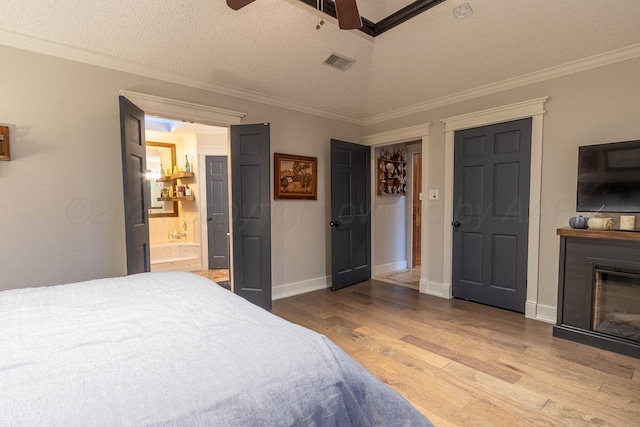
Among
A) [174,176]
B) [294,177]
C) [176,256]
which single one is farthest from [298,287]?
[174,176]

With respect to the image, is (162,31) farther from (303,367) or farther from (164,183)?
(164,183)

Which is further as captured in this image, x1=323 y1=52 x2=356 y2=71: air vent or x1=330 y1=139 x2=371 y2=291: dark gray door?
x1=330 y1=139 x2=371 y2=291: dark gray door

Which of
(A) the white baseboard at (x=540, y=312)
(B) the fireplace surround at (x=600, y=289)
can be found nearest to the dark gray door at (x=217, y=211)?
(A) the white baseboard at (x=540, y=312)

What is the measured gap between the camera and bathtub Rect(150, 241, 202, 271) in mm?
5328

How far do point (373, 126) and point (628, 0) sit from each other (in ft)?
9.20

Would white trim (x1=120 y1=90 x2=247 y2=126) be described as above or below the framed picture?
above

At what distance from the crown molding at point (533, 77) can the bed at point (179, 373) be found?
11.0ft

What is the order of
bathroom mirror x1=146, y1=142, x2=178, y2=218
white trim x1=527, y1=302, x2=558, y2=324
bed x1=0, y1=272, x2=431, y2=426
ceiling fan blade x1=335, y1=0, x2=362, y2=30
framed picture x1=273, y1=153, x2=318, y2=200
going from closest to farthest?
bed x1=0, y1=272, x2=431, y2=426
ceiling fan blade x1=335, y1=0, x2=362, y2=30
white trim x1=527, y1=302, x2=558, y2=324
framed picture x1=273, y1=153, x2=318, y2=200
bathroom mirror x1=146, y1=142, x2=178, y2=218

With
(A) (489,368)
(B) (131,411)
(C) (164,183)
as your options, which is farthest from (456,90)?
(C) (164,183)

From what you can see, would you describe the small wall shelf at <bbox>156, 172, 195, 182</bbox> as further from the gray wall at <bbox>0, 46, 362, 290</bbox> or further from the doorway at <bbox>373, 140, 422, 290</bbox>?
the doorway at <bbox>373, 140, 422, 290</bbox>

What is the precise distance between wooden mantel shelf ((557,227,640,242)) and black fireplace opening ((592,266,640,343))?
0.88ft

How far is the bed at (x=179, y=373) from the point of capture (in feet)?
2.31

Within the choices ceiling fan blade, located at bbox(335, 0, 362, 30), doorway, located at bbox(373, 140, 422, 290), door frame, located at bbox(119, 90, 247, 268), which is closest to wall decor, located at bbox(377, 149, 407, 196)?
doorway, located at bbox(373, 140, 422, 290)

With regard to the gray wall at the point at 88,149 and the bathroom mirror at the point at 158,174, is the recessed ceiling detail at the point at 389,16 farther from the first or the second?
the bathroom mirror at the point at 158,174
